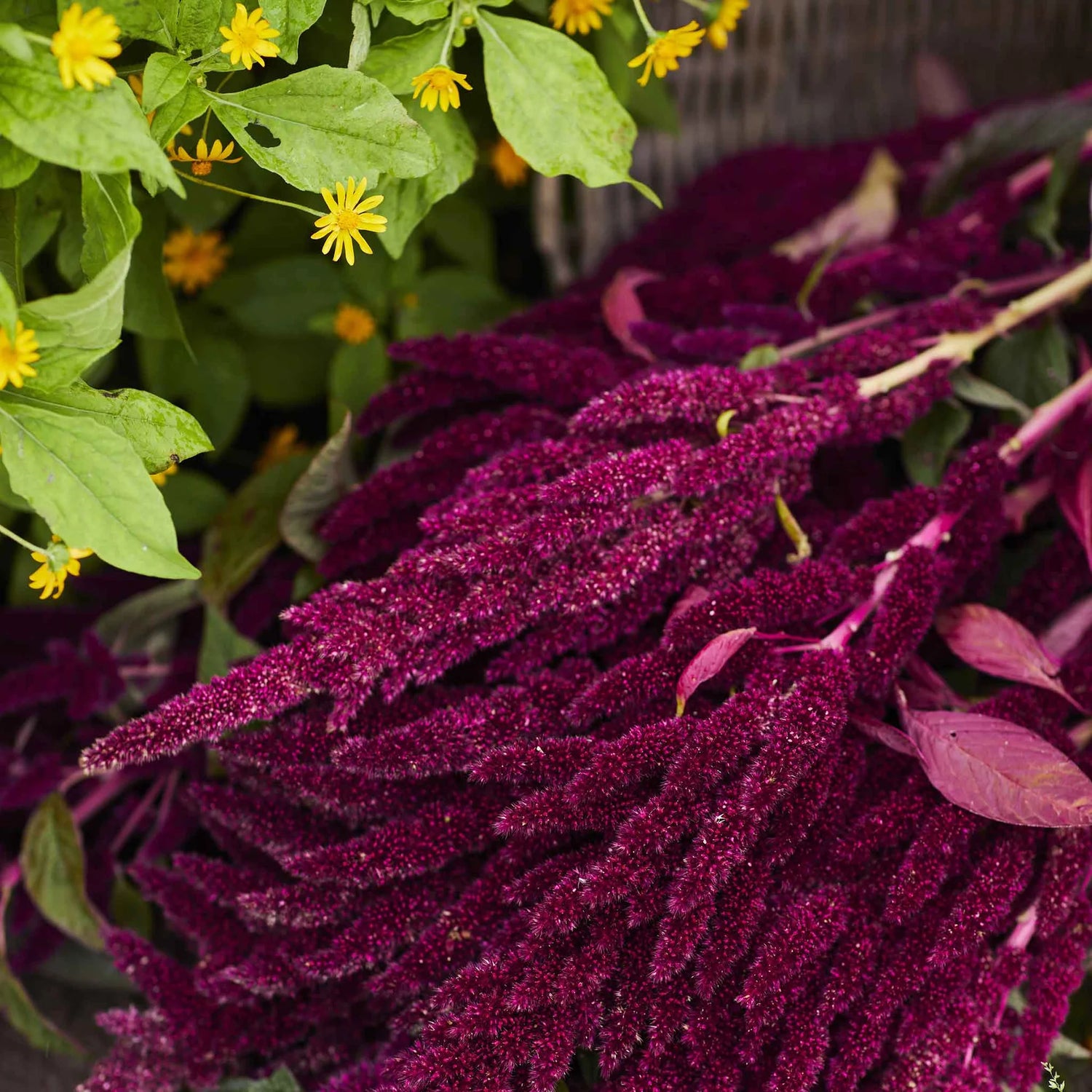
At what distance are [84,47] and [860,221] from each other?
686 mm

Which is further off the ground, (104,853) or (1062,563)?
(1062,563)

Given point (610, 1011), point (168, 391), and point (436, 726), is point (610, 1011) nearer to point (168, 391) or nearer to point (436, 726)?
point (436, 726)

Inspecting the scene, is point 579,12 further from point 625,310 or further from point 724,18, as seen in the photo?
point 625,310

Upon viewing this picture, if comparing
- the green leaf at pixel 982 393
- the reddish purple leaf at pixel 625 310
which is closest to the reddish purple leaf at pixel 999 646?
the green leaf at pixel 982 393

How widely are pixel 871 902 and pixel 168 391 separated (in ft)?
2.02

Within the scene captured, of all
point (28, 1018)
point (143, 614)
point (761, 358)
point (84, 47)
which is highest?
point (84, 47)

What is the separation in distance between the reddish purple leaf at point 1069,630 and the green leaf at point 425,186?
17.0 inches

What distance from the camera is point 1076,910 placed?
53 cm

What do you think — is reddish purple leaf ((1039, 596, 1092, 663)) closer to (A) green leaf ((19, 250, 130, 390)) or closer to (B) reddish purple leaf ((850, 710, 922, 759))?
(B) reddish purple leaf ((850, 710, 922, 759))

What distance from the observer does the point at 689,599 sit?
56cm

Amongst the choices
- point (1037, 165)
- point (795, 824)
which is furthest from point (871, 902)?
point (1037, 165)

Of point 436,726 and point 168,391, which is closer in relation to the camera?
point 436,726

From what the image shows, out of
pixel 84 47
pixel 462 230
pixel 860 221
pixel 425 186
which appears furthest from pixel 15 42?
pixel 860 221

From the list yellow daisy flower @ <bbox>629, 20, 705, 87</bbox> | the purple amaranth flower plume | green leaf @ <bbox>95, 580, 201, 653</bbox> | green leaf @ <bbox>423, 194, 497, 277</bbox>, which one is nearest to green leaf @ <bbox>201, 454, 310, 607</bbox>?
green leaf @ <bbox>95, 580, 201, 653</bbox>
